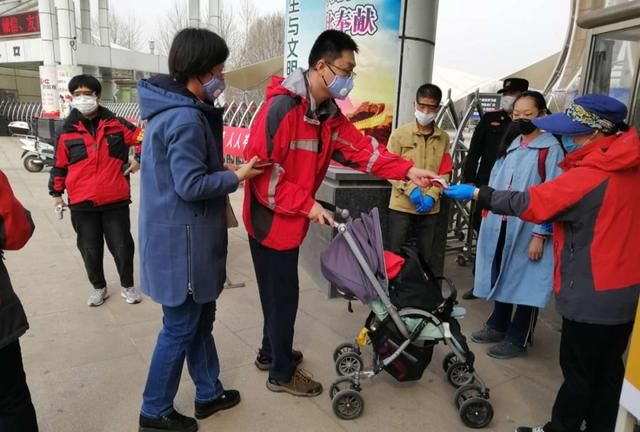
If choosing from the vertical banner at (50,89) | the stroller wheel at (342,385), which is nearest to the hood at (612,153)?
the stroller wheel at (342,385)

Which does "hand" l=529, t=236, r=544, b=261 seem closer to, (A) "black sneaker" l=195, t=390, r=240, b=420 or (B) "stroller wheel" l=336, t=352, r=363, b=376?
(B) "stroller wheel" l=336, t=352, r=363, b=376

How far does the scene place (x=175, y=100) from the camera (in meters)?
2.09

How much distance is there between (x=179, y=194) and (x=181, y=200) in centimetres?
8

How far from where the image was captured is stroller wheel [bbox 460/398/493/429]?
2.61m

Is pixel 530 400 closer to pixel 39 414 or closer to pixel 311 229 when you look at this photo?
pixel 311 229

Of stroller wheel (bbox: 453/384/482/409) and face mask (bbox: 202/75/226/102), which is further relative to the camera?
stroller wheel (bbox: 453/384/482/409)

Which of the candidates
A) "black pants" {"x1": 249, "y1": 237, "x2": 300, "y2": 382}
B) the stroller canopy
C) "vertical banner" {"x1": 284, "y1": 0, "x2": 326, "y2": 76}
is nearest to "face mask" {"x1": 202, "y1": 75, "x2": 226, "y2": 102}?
"black pants" {"x1": 249, "y1": 237, "x2": 300, "y2": 382}

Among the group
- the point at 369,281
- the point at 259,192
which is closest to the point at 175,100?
the point at 259,192

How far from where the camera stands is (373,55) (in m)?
5.38

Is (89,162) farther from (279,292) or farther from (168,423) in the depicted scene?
(168,423)

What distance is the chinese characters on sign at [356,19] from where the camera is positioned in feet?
17.3

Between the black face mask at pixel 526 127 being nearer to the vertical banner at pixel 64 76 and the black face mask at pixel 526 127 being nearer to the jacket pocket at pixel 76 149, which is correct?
the jacket pocket at pixel 76 149

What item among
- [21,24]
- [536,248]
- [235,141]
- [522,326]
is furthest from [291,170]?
[21,24]

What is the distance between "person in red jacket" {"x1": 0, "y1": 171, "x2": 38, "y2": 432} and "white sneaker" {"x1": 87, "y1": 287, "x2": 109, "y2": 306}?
2.33 m
